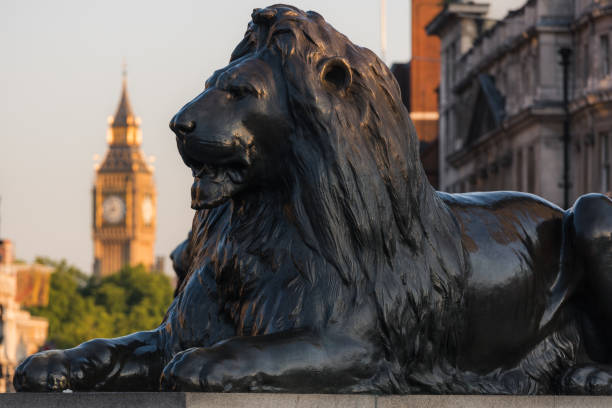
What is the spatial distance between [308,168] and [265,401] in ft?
2.67

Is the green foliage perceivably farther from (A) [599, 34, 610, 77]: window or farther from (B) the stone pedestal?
(B) the stone pedestal

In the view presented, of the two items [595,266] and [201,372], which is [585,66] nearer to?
[595,266]

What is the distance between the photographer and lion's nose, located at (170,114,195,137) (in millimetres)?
5094

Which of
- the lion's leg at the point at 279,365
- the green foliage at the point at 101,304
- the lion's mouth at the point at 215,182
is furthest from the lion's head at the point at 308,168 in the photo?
the green foliage at the point at 101,304

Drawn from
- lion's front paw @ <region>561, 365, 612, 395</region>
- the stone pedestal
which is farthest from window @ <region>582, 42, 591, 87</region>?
the stone pedestal

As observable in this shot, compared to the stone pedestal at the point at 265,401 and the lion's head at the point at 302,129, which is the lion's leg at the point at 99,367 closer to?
the stone pedestal at the point at 265,401

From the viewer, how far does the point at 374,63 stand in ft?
17.5

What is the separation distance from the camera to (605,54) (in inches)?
2228

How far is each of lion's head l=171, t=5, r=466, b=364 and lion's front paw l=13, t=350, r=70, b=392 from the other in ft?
2.08

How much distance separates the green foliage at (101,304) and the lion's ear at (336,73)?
116634 millimetres

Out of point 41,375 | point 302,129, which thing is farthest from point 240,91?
point 41,375

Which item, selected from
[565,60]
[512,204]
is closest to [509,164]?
[565,60]

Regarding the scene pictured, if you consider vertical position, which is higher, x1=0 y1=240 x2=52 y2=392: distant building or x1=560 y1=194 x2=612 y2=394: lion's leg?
x1=560 y1=194 x2=612 y2=394: lion's leg

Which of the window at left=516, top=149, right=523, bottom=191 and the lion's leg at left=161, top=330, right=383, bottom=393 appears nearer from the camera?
the lion's leg at left=161, top=330, right=383, bottom=393
